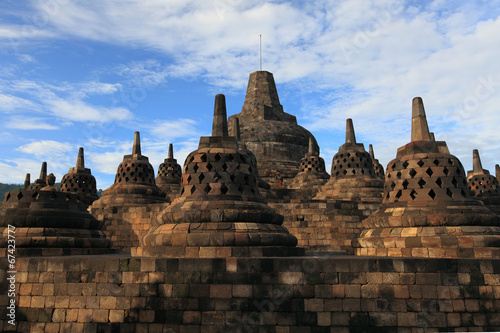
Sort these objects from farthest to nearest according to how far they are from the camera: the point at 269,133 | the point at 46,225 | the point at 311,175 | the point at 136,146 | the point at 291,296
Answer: the point at 269,133
the point at 311,175
the point at 136,146
the point at 46,225
the point at 291,296

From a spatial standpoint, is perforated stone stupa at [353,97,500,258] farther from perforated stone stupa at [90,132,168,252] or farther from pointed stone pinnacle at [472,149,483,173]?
pointed stone pinnacle at [472,149,483,173]

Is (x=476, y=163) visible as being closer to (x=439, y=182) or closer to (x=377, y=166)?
(x=377, y=166)

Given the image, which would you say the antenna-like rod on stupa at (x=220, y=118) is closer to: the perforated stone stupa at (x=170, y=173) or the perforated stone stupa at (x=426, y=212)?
the perforated stone stupa at (x=426, y=212)

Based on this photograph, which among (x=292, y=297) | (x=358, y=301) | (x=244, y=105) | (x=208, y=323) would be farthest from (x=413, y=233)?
(x=244, y=105)

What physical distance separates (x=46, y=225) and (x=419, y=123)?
1021 cm

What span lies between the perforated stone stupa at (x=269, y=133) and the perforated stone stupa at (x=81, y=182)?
33.7 feet

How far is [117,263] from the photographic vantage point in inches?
264

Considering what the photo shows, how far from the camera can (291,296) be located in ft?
20.8

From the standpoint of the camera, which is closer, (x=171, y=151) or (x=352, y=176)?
(x=352, y=176)

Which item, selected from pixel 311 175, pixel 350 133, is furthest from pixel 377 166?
pixel 350 133

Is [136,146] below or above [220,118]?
above

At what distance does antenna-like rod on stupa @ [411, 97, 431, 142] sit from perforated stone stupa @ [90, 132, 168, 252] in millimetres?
9876

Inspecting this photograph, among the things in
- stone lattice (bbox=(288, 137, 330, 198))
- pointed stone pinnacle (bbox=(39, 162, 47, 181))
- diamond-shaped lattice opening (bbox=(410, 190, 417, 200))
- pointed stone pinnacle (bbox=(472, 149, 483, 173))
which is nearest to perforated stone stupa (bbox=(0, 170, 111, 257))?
diamond-shaped lattice opening (bbox=(410, 190, 417, 200))

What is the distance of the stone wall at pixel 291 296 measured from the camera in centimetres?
623
